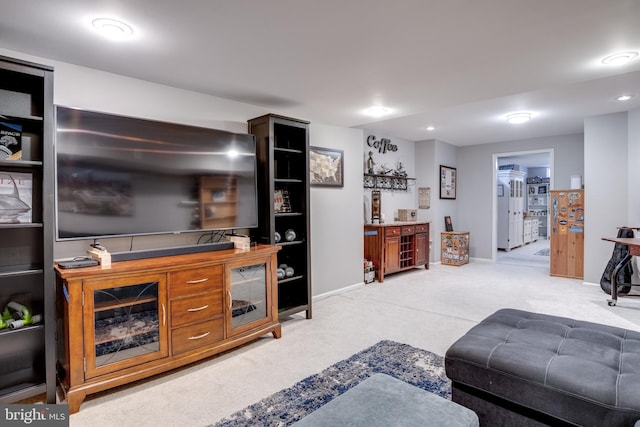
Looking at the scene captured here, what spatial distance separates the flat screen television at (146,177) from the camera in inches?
87.6

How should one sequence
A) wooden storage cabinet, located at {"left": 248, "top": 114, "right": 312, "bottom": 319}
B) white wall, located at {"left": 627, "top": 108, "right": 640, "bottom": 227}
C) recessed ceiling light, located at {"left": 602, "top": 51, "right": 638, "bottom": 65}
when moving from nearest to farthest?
recessed ceiling light, located at {"left": 602, "top": 51, "right": 638, "bottom": 65} < wooden storage cabinet, located at {"left": 248, "top": 114, "right": 312, "bottom": 319} < white wall, located at {"left": 627, "top": 108, "right": 640, "bottom": 227}

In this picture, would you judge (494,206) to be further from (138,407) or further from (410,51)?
(138,407)

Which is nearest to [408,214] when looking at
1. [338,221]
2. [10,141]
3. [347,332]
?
[338,221]

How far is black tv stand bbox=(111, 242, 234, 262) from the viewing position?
2418 millimetres

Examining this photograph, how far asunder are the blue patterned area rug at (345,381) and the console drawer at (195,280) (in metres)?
0.90

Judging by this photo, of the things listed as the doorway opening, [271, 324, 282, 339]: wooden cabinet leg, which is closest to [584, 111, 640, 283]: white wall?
the doorway opening

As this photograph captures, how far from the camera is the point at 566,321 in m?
2.13

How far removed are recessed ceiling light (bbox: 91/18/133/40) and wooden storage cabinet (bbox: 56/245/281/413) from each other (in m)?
1.43

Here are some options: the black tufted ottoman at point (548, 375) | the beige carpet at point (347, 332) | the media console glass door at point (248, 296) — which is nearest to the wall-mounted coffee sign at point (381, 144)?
the beige carpet at point (347, 332)

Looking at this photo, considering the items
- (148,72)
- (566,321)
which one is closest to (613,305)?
(566,321)

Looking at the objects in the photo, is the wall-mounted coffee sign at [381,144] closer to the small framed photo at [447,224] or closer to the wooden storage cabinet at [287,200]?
the small framed photo at [447,224]

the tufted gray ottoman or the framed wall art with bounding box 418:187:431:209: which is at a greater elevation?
the framed wall art with bounding box 418:187:431:209

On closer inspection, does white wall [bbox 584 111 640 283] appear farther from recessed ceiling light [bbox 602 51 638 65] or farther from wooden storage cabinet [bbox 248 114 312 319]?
wooden storage cabinet [bbox 248 114 312 319]

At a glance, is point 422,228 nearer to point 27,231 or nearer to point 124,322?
point 124,322
